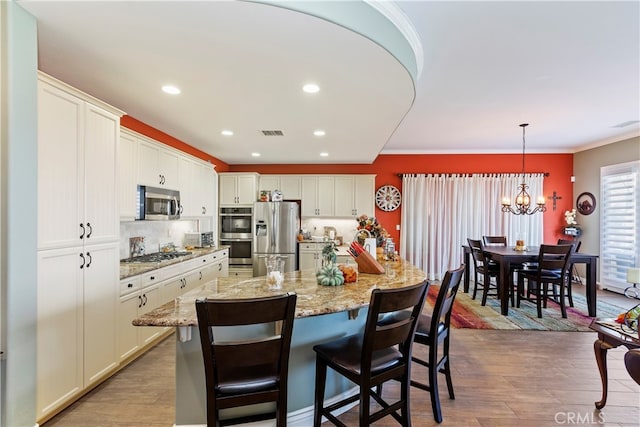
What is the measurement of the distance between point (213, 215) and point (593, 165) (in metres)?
7.49

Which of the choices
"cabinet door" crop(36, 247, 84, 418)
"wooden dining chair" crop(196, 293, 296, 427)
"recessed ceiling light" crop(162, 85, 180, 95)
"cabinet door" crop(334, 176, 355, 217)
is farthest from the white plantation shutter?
"cabinet door" crop(36, 247, 84, 418)

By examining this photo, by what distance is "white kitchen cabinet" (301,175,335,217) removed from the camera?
261 inches

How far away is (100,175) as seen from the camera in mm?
2475

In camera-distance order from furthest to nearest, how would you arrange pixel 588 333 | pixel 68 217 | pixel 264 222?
pixel 264 222 < pixel 588 333 < pixel 68 217

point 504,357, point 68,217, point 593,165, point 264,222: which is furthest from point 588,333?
point 68,217

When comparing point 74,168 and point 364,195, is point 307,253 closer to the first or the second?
point 364,195

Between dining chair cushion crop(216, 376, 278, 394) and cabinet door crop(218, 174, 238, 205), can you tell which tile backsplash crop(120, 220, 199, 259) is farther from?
dining chair cushion crop(216, 376, 278, 394)

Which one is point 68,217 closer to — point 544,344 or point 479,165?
point 544,344

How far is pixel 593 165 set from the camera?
20.3 ft

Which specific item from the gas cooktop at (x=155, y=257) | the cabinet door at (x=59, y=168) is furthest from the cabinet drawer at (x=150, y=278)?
the cabinet door at (x=59, y=168)

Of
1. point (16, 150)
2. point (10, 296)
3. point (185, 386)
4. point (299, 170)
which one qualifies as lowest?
point (185, 386)

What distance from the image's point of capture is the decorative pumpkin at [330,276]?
2381 mm

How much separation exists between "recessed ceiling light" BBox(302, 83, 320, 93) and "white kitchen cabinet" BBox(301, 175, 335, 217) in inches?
151

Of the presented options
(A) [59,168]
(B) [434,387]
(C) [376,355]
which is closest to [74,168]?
(A) [59,168]
